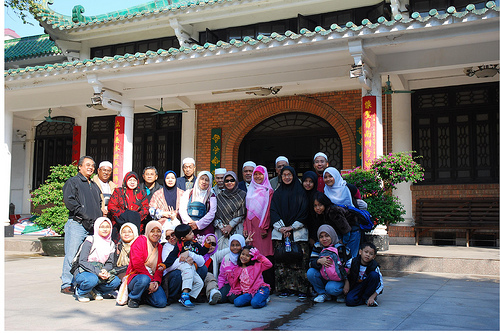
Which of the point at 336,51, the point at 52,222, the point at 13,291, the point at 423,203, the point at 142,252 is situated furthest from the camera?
the point at 423,203

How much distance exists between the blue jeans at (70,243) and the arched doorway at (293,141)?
20.9 feet

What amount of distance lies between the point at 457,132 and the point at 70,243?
763 centimetres

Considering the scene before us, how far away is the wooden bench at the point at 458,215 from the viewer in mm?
9094

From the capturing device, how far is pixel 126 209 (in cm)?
596

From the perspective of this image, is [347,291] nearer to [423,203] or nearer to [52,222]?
[423,203]

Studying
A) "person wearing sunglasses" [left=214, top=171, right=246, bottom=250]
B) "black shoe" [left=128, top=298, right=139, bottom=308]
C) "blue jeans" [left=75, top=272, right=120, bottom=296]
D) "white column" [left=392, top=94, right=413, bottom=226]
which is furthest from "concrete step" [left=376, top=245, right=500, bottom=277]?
"blue jeans" [left=75, top=272, right=120, bottom=296]

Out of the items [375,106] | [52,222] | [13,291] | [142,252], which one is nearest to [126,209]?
[142,252]

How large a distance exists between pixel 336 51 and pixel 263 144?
4.44 metres

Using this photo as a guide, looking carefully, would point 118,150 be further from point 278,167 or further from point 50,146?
point 278,167

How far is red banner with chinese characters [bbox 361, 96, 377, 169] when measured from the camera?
816 cm

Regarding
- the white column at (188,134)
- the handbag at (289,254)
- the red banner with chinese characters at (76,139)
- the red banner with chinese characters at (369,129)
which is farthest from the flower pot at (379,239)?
the red banner with chinese characters at (76,139)

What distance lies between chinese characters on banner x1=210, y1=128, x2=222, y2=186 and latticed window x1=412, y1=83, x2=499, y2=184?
449 cm

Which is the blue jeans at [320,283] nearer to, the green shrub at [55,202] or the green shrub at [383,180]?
the green shrub at [383,180]

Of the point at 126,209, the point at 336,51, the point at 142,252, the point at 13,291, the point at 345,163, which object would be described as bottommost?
the point at 13,291
